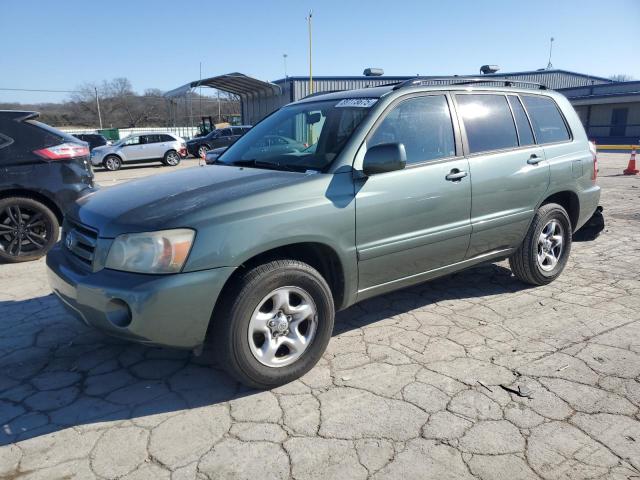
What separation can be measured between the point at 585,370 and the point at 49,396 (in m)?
3.37

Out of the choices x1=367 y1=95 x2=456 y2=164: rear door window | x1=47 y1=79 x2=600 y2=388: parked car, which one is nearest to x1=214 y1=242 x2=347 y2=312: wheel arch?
x1=47 y1=79 x2=600 y2=388: parked car

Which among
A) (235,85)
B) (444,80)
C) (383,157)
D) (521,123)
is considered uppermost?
(235,85)

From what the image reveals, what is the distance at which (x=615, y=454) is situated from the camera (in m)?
2.37

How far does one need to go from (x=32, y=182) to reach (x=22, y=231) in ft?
1.98

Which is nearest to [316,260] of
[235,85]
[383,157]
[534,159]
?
[383,157]

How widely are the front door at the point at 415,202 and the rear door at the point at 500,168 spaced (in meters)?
0.15

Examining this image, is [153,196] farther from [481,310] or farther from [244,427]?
[481,310]

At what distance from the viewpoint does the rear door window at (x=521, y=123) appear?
4.38 m

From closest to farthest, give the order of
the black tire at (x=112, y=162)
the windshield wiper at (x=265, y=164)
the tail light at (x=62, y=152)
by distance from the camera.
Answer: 1. the windshield wiper at (x=265, y=164)
2. the tail light at (x=62, y=152)
3. the black tire at (x=112, y=162)

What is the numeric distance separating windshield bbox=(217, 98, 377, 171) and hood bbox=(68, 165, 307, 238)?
228 mm

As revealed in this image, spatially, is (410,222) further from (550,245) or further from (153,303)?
(550,245)

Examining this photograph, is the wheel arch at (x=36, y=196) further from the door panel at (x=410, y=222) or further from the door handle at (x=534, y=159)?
the door handle at (x=534, y=159)

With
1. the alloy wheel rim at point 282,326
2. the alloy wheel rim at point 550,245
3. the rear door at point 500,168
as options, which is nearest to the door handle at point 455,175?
the rear door at point 500,168

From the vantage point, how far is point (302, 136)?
391cm
